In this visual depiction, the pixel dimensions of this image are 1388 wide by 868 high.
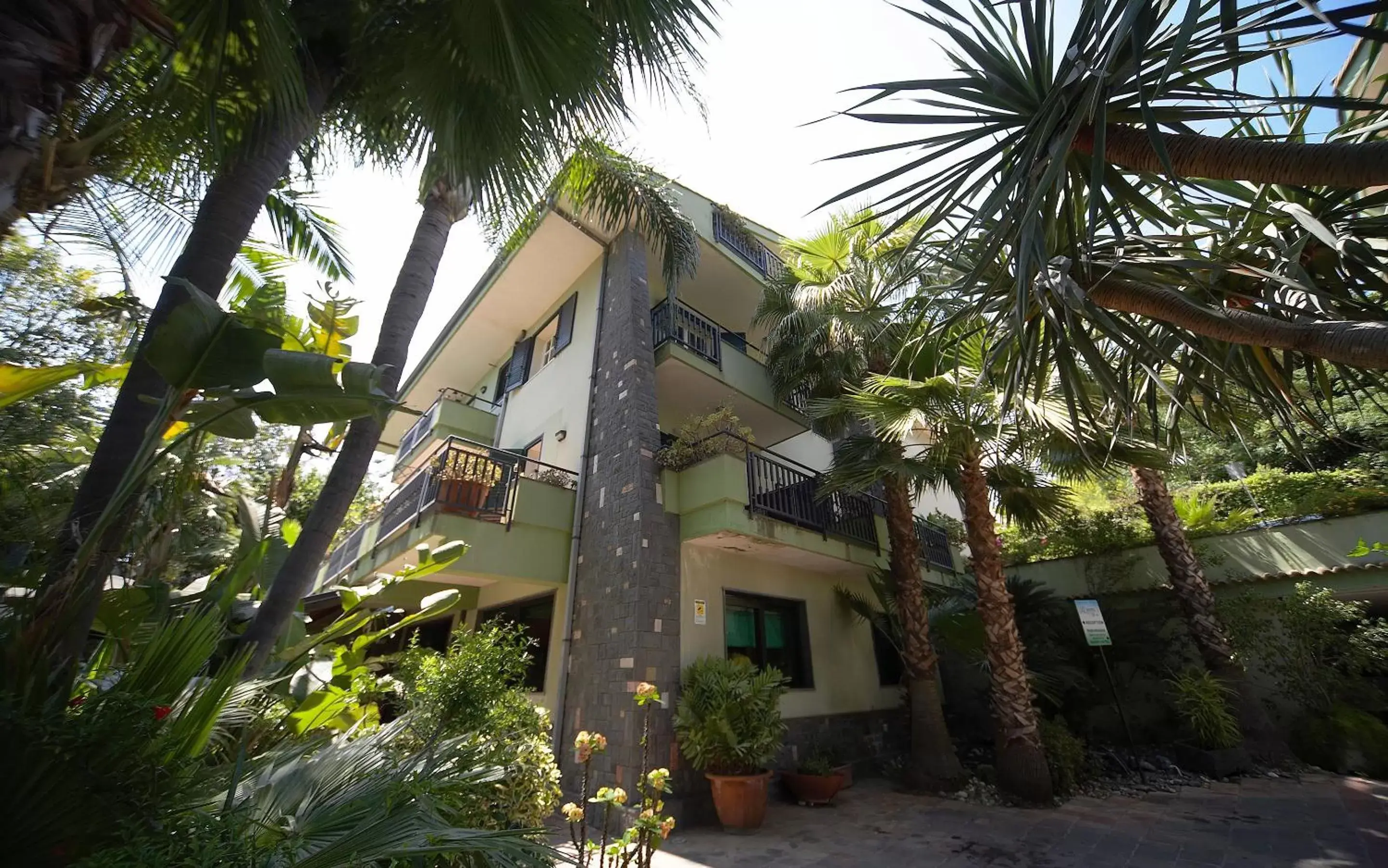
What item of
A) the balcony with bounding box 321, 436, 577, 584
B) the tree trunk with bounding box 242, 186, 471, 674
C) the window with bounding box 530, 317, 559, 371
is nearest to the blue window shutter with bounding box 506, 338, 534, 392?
the window with bounding box 530, 317, 559, 371

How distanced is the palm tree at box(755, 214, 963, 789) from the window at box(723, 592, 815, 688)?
182cm

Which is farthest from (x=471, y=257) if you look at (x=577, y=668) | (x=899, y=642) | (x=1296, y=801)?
(x=1296, y=801)

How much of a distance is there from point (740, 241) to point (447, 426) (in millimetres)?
8791

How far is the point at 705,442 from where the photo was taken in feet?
28.3

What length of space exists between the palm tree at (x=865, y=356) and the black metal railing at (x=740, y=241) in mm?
2612

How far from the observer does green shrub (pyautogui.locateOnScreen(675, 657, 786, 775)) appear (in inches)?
256

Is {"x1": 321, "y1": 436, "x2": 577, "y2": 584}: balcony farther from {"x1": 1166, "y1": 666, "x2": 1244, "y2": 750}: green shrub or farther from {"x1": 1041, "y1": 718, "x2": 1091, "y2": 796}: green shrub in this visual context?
{"x1": 1166, "y1": 666, "x2": 1244, "y2": 750}: green shrub

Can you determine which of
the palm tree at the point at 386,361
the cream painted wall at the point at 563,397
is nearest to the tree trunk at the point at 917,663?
the cream painted wall at the point at 563,397

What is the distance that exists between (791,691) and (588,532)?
441cm

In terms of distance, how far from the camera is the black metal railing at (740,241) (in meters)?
12.9

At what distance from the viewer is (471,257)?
8172 millimetres

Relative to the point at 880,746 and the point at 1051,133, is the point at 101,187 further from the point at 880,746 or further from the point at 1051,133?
the point at 880,746

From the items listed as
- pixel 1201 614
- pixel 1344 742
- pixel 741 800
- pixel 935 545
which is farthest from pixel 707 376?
pixel 1344 742

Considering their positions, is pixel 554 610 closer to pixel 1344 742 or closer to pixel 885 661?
pixel 885 661
